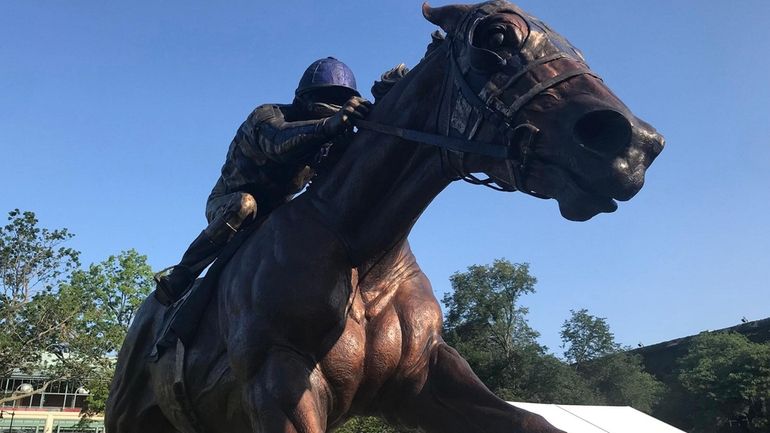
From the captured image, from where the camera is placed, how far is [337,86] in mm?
3842

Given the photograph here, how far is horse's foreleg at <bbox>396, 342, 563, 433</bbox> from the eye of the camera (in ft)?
10.6

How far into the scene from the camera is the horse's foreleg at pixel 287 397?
290 cm

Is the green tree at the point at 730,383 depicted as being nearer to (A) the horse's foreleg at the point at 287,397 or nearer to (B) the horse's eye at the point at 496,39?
(A) the horse's foreleg at the point at 287,397

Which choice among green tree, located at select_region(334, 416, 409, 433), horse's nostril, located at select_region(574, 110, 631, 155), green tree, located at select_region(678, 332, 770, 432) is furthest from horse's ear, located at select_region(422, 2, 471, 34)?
green tree, located at select_region(678, 332, 770, 432)

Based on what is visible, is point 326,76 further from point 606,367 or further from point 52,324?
point 606,367

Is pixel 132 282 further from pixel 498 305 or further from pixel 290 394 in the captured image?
pixel 290 394

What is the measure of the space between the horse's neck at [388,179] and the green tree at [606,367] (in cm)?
4849

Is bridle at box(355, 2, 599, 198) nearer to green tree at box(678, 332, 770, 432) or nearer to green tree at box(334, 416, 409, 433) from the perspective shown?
green tree at box(334, 416, 409, 433)

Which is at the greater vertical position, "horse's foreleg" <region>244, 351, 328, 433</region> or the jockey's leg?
the jockey's leg

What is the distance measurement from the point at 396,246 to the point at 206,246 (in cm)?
130

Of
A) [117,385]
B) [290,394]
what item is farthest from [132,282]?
[290,394]

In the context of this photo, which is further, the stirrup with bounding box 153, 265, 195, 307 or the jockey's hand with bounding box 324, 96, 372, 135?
the stirrup with bounding box 153, 265, 195, 307

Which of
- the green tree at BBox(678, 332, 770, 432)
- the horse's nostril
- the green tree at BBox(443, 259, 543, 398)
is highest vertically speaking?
the green tree at BBox(443, 259, 543, 398)

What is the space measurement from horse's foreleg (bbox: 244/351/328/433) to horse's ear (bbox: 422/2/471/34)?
1.69 m
